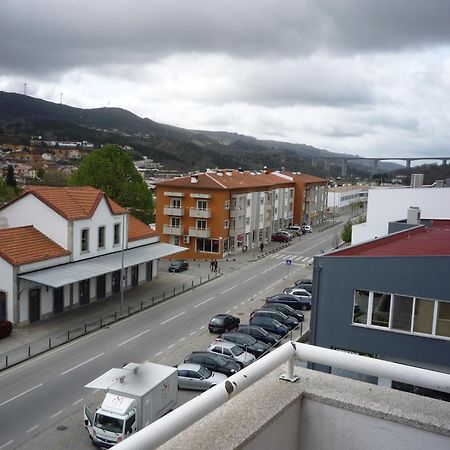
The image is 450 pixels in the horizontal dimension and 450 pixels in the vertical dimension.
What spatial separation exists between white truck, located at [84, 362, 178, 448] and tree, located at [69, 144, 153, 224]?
37835 millimetres

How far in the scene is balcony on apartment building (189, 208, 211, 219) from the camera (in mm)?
58062

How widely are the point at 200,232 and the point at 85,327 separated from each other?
29.2 m

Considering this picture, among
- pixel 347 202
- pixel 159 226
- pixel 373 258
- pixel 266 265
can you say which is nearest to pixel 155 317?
pixel 373 258

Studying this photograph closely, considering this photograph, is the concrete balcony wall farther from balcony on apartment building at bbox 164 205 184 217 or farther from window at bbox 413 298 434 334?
Result: balcony on apartment building at bbox 164 205 184 217

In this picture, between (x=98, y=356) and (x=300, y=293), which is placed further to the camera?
(x=300, y=293)

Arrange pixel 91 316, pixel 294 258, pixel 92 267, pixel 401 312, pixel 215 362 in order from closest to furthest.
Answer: pixel 401 312 → pixel 215 362 → pixel 91 316 → pixel 92 267 → pixel 294 258

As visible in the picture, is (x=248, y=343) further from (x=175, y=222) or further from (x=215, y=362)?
(x=175, y=222)

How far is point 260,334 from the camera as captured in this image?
95.7 feet

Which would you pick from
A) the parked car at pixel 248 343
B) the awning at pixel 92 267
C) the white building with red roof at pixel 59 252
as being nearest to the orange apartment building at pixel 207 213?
the awning at pixel 92 267

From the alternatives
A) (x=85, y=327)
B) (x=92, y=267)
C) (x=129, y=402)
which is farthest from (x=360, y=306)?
(x=92, y=267)

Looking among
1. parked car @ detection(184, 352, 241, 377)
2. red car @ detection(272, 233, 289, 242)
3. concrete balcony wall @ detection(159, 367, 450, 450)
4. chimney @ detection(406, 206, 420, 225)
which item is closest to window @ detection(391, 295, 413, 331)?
parked car @ detection(184, 352, 241, 377)

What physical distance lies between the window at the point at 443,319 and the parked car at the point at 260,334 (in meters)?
12.9

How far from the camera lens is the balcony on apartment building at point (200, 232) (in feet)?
191

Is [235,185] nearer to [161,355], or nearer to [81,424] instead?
[161,355]
